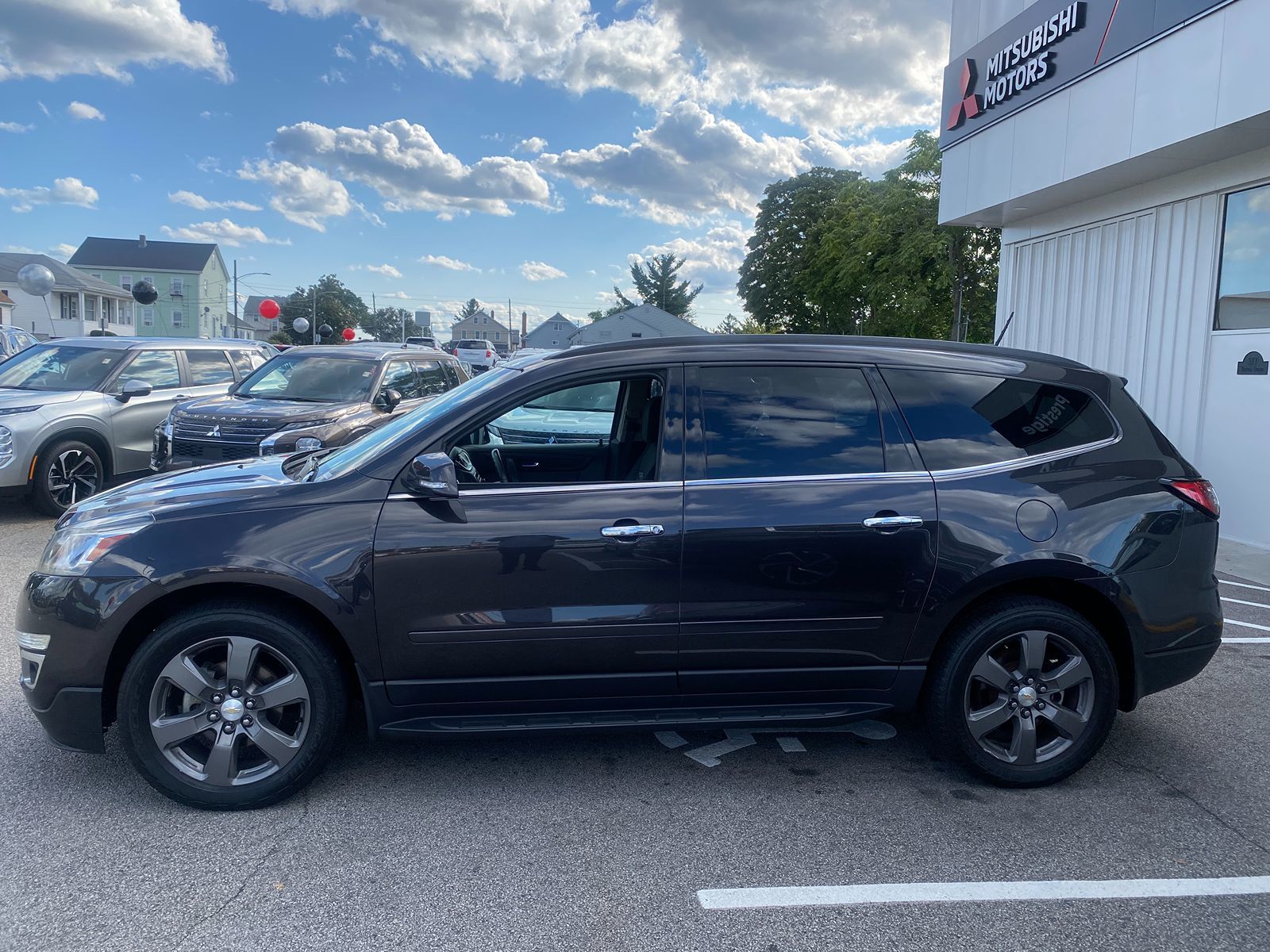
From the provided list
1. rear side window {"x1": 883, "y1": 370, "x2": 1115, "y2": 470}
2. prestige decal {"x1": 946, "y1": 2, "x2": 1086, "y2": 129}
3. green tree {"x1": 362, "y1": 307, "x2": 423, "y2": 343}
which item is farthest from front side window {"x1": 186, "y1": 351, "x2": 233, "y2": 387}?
green tree {"x1": 362, "y1": 307, "x2": 423, "y2": 343}

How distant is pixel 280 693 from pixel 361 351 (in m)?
6.98

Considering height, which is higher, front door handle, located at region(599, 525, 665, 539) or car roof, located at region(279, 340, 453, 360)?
car roof, located at region(279, 340, 453, 360)

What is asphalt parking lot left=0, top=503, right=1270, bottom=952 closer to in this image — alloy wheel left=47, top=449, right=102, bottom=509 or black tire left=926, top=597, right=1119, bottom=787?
black tire left=926, top=597, right=1119, bottom=787

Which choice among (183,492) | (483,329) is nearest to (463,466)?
(183,492)

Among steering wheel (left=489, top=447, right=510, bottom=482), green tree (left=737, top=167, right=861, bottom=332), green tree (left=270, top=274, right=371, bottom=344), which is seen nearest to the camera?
steering wheel (left=489, top=447, right=510, bottom=482)

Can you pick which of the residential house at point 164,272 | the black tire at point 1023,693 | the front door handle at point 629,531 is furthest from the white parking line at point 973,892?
the residential house at point 164,272

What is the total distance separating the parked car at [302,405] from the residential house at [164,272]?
63231 millimetres

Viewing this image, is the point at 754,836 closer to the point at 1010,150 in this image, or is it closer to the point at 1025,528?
the point at 1025,528

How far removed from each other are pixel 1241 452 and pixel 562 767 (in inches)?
314

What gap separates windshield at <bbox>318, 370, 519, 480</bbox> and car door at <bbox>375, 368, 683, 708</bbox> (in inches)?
12.7

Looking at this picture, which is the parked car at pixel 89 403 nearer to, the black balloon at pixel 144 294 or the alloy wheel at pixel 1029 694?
the alloy wheel at pixel 1029 694

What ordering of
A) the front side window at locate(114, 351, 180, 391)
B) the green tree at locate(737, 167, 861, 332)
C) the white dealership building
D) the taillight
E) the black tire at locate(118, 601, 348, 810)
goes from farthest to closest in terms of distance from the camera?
the green tree at locate(737, 167, 861, 332) < the front side window at locate(114, 351, 180, 391) < the white dealership building < the taillight < the black tire at locate(118, 601, 348, 810)

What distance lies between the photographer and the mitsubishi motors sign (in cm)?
907

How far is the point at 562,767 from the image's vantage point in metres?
3.79
